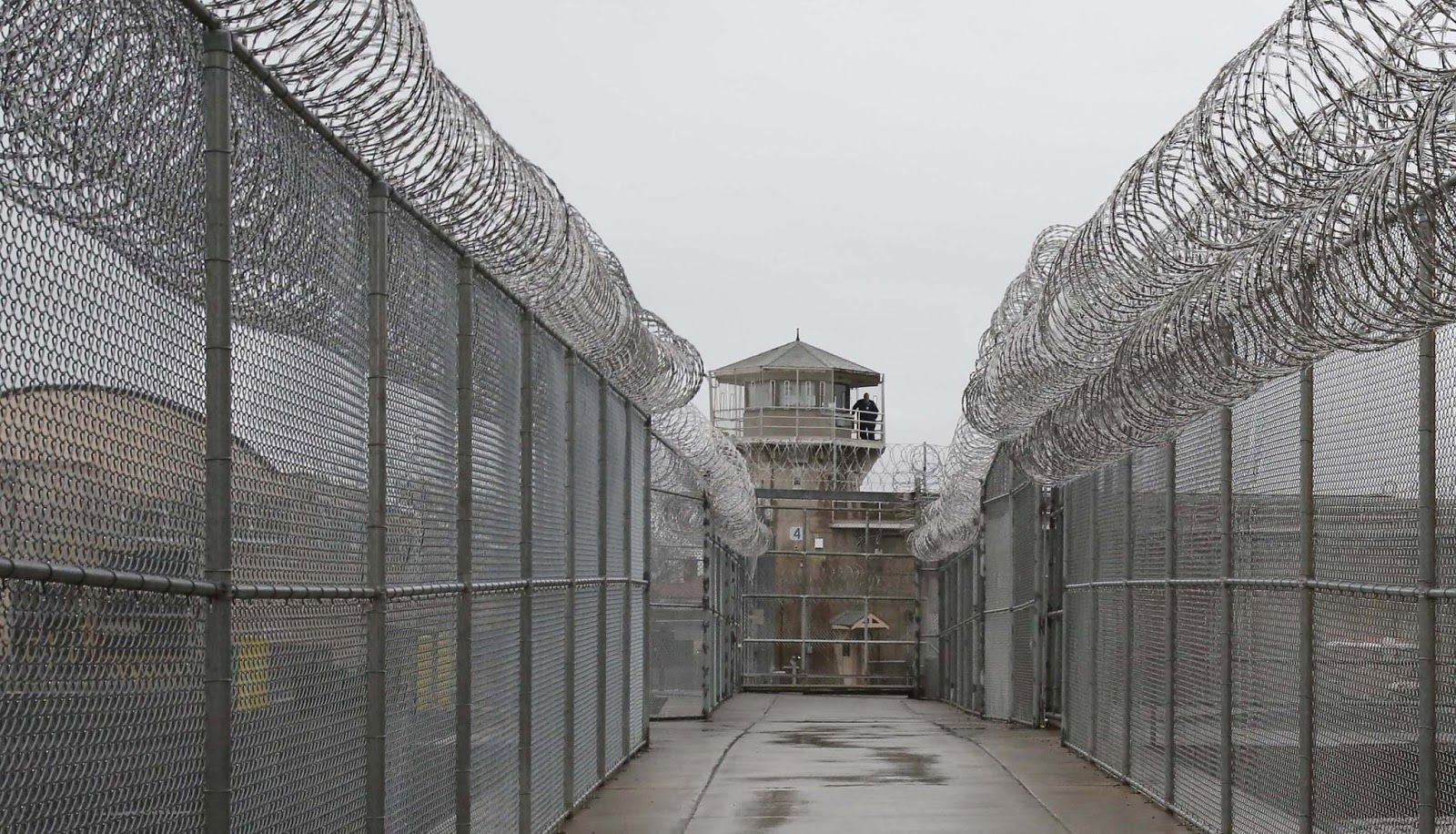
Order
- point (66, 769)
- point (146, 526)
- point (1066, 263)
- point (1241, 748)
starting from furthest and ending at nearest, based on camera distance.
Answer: point (1066, 263), point (1241, 748), point (146, 526), point (66, 769)

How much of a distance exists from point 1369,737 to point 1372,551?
0.73 meters

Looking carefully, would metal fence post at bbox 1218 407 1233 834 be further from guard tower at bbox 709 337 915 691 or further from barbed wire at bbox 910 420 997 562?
guard tower at bbox 709 337 915 691

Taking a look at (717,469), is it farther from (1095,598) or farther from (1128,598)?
(1128,598)

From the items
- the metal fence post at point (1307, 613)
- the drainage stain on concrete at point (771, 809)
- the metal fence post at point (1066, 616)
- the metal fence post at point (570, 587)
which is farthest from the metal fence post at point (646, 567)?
the metal fence post at point (1307, 613)

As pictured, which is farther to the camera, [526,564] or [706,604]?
[706,604]

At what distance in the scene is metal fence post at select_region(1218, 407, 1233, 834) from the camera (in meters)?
9.73

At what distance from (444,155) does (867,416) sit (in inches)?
1521

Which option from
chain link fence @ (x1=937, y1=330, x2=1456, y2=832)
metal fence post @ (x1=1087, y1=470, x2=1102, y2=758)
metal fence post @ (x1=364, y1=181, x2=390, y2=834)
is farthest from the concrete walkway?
metal fence post @ (x1=364, y1=181, x2=390, y2=834)

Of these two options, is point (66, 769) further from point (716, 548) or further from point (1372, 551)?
point (716, 548)

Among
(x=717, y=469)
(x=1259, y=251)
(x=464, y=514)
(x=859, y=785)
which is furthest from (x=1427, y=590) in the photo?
(x=717, y=469)

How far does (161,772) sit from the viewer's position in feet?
14.1

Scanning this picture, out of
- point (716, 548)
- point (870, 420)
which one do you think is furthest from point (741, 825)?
point (870, 420)

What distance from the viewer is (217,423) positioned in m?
4.59

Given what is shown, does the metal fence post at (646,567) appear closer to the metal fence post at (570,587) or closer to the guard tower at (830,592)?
the metal fence post at (570,587)
